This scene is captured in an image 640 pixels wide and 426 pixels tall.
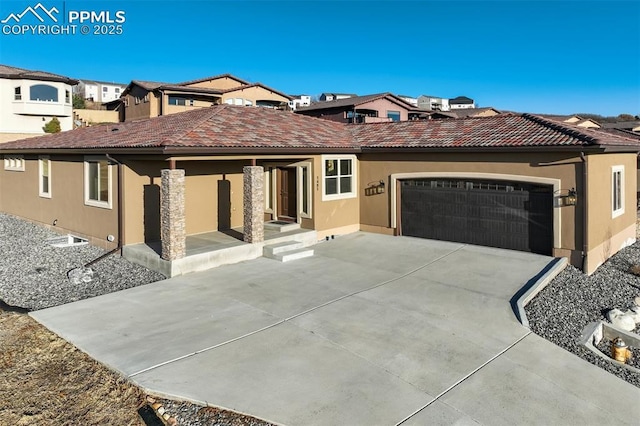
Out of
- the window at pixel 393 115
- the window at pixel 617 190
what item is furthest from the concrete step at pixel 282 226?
the window at pixel 393 115

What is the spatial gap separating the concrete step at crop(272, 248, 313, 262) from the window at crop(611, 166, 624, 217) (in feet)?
30.2

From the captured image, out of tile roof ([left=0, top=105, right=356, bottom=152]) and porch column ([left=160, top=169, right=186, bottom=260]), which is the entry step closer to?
porch column ([left=160, top=169, right=186, bottom=260])

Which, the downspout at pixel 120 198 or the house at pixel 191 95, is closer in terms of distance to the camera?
the downspout at pixel 120 198

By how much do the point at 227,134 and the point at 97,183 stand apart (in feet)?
14.8

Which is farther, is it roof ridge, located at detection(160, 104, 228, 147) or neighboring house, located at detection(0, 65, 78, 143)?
neighboring house, located at detection(0, 65, 78, 143)

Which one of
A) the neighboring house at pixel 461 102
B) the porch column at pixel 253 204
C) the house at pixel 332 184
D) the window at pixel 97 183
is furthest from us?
the neighboring house at pixel 461 102

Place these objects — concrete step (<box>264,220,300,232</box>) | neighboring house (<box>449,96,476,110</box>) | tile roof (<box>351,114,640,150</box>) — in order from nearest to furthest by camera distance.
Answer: tile roof (<box>351,114,640,150</box>), concrete step (<box>264,220,300,232</box>), neighboring house (<box>449,96,476,110</box>)

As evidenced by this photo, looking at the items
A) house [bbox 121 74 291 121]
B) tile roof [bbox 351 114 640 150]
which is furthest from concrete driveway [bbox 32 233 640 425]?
house [bbox 121 74 291 121]

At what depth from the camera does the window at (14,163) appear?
19.2 m

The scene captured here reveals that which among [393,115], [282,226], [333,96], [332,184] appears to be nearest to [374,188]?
[332,184]

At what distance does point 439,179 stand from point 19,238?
46.8 ft

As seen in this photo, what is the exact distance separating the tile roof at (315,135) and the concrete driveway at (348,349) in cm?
358

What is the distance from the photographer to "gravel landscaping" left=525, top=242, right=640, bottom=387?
7570 mm

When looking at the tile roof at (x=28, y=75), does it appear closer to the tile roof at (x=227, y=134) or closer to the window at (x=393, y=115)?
the tile roof at (x=227, y=134)
